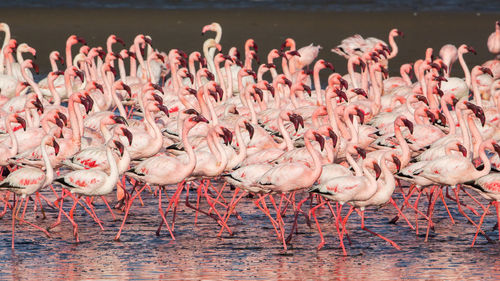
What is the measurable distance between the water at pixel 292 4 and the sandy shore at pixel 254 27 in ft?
4.83

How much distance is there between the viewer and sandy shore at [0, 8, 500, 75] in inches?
1205

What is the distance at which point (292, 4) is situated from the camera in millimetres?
42875

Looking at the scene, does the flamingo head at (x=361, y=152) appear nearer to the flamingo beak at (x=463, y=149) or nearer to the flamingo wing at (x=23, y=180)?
the flamingo beak at (x=463, y=149)

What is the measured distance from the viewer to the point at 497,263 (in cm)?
1019

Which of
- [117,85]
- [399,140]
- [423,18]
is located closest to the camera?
[399,140]

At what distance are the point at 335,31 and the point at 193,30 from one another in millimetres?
4726

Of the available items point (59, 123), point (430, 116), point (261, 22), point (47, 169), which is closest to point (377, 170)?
point (430, 116)

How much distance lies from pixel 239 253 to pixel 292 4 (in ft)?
108

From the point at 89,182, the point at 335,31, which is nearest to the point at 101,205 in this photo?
the point at 89,182

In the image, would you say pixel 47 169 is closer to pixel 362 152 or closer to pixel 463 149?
pixel 362 152

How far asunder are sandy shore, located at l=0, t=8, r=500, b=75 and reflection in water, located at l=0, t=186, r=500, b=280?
1430 cm

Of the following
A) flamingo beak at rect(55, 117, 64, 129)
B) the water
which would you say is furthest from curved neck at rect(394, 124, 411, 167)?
the water

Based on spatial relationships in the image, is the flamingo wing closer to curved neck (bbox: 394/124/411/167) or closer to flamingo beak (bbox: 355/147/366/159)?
flamingo beak (bbox: 355/147/366/159)

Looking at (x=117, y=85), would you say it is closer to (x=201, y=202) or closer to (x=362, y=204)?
(x=201, y=202)
